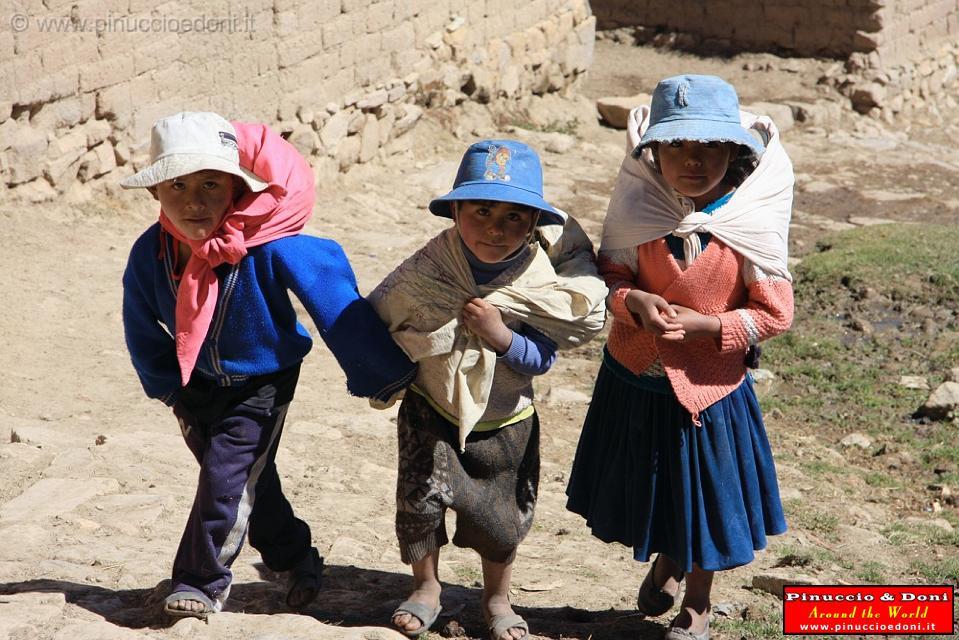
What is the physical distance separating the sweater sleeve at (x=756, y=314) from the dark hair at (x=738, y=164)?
24cm

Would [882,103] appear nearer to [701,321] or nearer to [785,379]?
[785,379]

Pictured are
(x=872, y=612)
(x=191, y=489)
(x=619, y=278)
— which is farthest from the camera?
(x=191, y=489)

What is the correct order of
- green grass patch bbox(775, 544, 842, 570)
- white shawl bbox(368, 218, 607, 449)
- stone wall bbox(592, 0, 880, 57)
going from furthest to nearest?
stone wall bbox(592, 0, 880, 57) < green grass patch bbox(775, 544, 842, 570) < white shawl bbox(368, 218, 607, 449)

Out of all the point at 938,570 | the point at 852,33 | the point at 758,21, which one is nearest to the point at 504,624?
the point at 938,570

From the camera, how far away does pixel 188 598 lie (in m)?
3.04

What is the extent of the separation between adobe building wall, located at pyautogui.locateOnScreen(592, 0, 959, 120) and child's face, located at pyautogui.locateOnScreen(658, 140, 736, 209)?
10.0 meters

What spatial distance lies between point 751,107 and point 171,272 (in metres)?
9.46

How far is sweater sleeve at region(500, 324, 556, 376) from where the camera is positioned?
2881 mm

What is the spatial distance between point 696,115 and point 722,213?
0.26m

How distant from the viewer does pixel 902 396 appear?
19.0 ft

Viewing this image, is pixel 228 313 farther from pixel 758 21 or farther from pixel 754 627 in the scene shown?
pixel 758 21

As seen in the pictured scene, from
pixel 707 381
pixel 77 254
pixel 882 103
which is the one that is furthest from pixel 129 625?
pixel 882 103

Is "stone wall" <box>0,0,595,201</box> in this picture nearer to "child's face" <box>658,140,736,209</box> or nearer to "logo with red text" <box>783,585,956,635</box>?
"child's face" <box>658,140,736,209</box>

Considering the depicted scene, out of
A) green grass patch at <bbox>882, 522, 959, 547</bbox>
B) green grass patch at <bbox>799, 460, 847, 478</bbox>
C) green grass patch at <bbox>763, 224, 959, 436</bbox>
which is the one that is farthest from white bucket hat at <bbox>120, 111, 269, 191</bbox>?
green grass patch at <bbox>763, 224, 959, 436</bbox>
